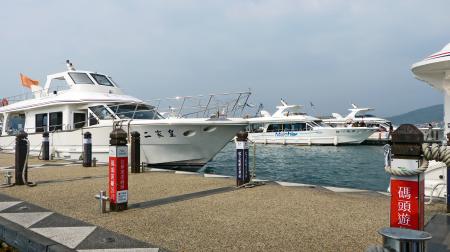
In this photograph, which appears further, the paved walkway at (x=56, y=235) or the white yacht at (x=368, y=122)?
the white yacht at (x=368, y=122)

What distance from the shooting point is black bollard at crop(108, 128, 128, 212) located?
5816 mm

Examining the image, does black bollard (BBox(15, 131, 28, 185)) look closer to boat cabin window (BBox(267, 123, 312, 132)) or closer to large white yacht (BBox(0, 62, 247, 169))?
large white yacht (BBox(0, 62, 247, 169))

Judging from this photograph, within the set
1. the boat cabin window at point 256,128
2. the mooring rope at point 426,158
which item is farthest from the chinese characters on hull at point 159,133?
the boat cabin window at point 256,128

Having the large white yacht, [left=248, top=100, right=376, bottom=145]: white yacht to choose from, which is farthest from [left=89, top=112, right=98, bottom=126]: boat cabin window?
[left=248, top=100, right=376, bottom=145]: white yacht

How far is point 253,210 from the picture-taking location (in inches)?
Answer: 227

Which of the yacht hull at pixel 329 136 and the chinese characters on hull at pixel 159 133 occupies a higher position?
the chinese characters on hull at pixel 159 133

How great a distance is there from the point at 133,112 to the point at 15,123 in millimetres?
9864

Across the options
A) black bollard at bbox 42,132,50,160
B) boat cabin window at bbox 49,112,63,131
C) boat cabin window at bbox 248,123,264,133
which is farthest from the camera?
boat cabin window at bbox 248,123,264,133

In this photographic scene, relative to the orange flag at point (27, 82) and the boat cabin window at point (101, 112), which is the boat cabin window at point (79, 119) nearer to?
the boat cabin window at point (101, 112)

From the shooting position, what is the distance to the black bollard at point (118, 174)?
5816 mm

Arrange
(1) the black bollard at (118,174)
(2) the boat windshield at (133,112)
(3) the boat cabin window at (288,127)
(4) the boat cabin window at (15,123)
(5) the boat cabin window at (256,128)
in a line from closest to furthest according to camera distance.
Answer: (1) the black bollard at (118,174), (2) the boat windshield at (133,112), (4) the boat cabin window at (15,123), (3) the boat cabin window at (288,127), (5) the boat cabin window at (256,128)

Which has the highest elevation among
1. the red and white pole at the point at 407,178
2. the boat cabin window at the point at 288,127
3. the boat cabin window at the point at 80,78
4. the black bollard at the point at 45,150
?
the boat cabin window at the point at 80,78

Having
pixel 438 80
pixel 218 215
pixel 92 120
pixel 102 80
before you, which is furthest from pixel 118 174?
pixel 102 80

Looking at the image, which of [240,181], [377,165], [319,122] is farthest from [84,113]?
[319,122]
